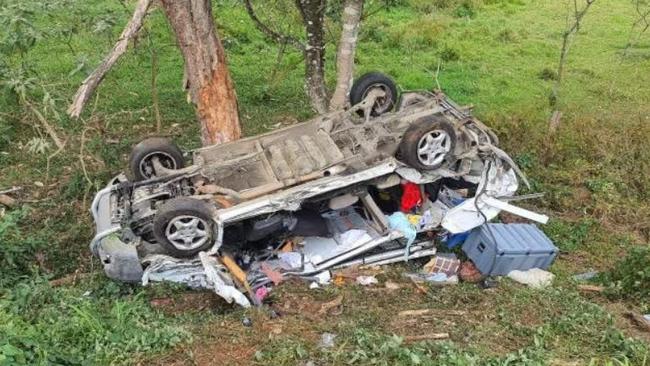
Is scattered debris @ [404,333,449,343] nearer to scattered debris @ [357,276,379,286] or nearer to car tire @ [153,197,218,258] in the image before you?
scattered debris @ [357,276,379,286]

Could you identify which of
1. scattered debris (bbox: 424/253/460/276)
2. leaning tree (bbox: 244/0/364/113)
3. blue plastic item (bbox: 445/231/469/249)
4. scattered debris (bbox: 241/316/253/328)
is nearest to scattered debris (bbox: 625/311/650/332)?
scattered debris (bbox: 424/253/460/276)

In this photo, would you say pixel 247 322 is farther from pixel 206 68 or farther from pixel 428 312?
pixel 206 68

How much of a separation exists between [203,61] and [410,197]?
10.7 feet

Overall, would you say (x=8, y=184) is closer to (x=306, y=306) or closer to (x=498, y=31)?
(x=306, y=306)

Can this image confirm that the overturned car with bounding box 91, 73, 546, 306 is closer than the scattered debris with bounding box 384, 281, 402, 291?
Yes

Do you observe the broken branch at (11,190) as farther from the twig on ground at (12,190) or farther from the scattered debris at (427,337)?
the scattered debris at (427,337)

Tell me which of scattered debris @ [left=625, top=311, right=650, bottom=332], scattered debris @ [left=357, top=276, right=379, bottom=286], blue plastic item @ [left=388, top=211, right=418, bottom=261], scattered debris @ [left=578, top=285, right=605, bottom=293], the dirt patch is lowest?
scattered debris @ [left=625, top=311, right=650, bottom=332]

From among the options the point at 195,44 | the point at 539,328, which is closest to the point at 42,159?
the point at 195,44

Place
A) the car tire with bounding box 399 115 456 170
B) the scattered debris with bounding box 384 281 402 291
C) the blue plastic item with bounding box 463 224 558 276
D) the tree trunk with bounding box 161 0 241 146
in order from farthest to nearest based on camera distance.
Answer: the tree trunk with bounding box 161 0 241 146
the blue plastic item with bounding box 463 224 558 276
the scattered debris with bounding box 384 281 402 291
the car tire with bounding box 399 115 456 170

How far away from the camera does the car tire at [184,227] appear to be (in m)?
6.36

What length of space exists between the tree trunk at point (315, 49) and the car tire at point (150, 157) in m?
3.08

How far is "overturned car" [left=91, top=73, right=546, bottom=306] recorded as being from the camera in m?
6.59

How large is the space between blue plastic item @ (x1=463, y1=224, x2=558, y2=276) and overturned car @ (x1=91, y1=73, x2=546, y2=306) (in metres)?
0.26

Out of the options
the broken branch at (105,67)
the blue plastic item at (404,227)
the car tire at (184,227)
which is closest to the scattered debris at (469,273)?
the blue plastic item at (404,227)
